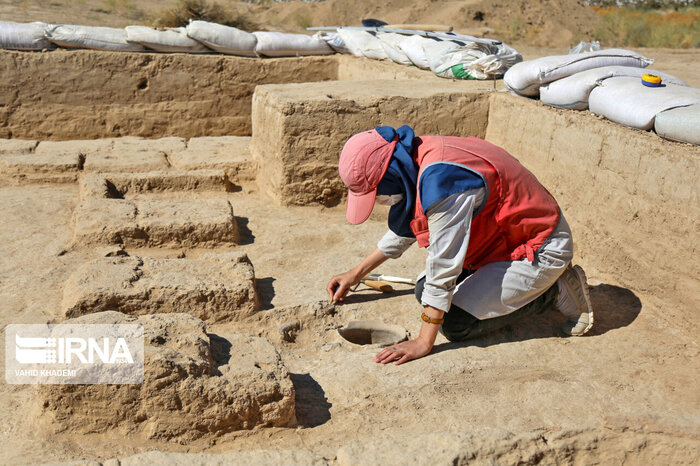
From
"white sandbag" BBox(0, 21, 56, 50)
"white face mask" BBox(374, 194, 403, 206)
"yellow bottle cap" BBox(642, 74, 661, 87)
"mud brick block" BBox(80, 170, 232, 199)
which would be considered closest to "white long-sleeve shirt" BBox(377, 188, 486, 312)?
"white face mask" BBox(374, 194, 403, 206)

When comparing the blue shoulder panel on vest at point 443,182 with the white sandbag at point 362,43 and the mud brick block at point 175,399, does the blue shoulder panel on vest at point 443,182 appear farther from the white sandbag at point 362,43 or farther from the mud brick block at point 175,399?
the white sandbag at point 362,43

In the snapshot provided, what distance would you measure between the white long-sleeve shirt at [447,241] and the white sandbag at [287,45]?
471cm

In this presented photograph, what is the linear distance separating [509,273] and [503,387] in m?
0.47

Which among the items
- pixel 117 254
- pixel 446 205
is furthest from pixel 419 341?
pixel 117 254

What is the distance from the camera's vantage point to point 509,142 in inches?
168

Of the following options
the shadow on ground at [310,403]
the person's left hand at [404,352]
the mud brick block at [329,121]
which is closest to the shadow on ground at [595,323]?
the person's left hand at [404,352]

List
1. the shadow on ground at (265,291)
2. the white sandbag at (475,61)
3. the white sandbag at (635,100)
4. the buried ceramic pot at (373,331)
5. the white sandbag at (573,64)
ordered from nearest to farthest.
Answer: the buried ceramic pot at (373,331), the white sandbag at (635,100), the shadow on ground at (265,291), the white sandbag at (573,64), the white sandbag at (475,61)

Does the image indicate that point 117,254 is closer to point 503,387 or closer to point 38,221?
point 38,221

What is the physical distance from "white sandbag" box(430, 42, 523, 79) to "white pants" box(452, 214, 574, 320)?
8.87 ft

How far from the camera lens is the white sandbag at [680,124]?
2797 mm

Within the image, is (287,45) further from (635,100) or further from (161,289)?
(161,289)

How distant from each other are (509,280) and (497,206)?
1.04 feet

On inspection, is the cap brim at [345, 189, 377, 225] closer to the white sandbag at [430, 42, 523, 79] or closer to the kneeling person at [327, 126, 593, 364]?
the kneeling person at [327, 126, 593, 364]

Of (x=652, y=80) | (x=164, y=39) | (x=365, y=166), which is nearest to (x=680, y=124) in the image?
(x=652, y=80)
